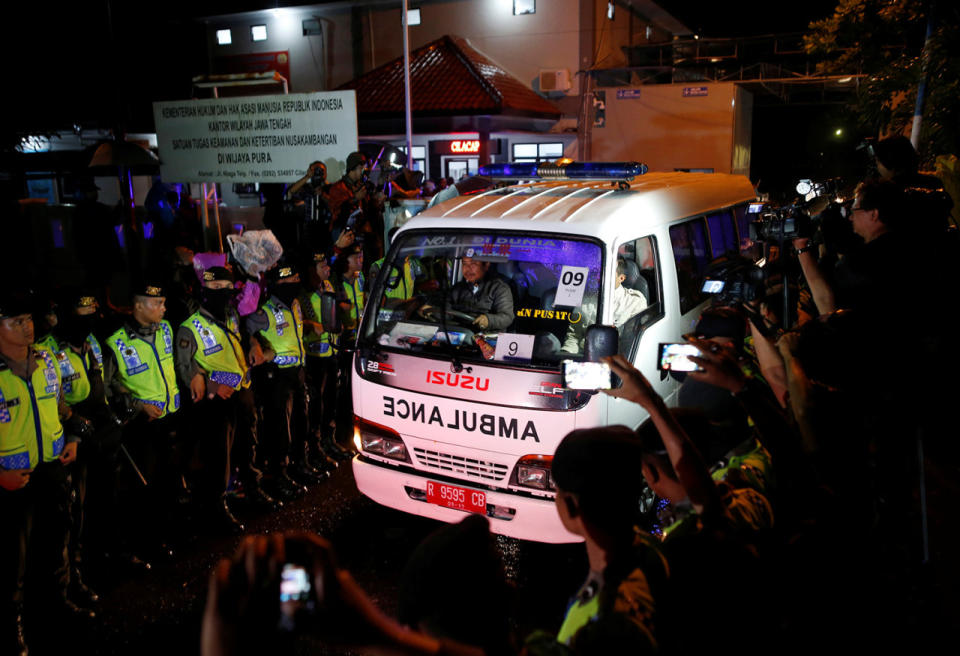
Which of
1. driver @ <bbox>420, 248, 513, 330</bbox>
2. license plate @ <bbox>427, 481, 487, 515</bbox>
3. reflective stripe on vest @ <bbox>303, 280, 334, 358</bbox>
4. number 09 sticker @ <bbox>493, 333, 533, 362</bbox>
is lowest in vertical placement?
license plate @ <bbox>427, 481, 487, 515</bbox>

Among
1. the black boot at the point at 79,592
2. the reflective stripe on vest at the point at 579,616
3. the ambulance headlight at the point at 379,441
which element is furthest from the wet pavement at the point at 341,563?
the reflective stripe on vest at the point at 579,616

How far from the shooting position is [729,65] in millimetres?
16656

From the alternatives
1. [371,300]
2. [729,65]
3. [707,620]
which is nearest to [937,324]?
[707,620]

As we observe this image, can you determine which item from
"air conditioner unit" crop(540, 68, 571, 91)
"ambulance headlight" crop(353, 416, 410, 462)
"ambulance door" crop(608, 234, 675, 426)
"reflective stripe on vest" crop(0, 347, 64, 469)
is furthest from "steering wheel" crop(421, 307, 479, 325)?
"air conditioner unit" crop(540, 68, 571, 91)

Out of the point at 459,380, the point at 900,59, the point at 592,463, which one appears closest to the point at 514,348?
the point at 459,380

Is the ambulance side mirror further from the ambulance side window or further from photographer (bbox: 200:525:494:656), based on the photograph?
photographer (bbox: 200:525:494:656)

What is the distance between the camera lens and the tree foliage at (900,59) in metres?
7.39

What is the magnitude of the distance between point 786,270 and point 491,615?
3.17 metres

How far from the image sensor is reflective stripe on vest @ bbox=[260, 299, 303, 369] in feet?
18.7

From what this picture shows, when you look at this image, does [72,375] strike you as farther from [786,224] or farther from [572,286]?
[786,224]

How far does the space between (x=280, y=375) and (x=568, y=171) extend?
291cm

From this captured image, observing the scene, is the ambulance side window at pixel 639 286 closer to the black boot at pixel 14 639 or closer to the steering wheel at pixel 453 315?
the steering wheel at pixel 453 315

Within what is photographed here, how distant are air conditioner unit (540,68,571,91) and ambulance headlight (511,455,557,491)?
15190mm

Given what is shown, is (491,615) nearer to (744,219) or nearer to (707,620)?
(707,620)
